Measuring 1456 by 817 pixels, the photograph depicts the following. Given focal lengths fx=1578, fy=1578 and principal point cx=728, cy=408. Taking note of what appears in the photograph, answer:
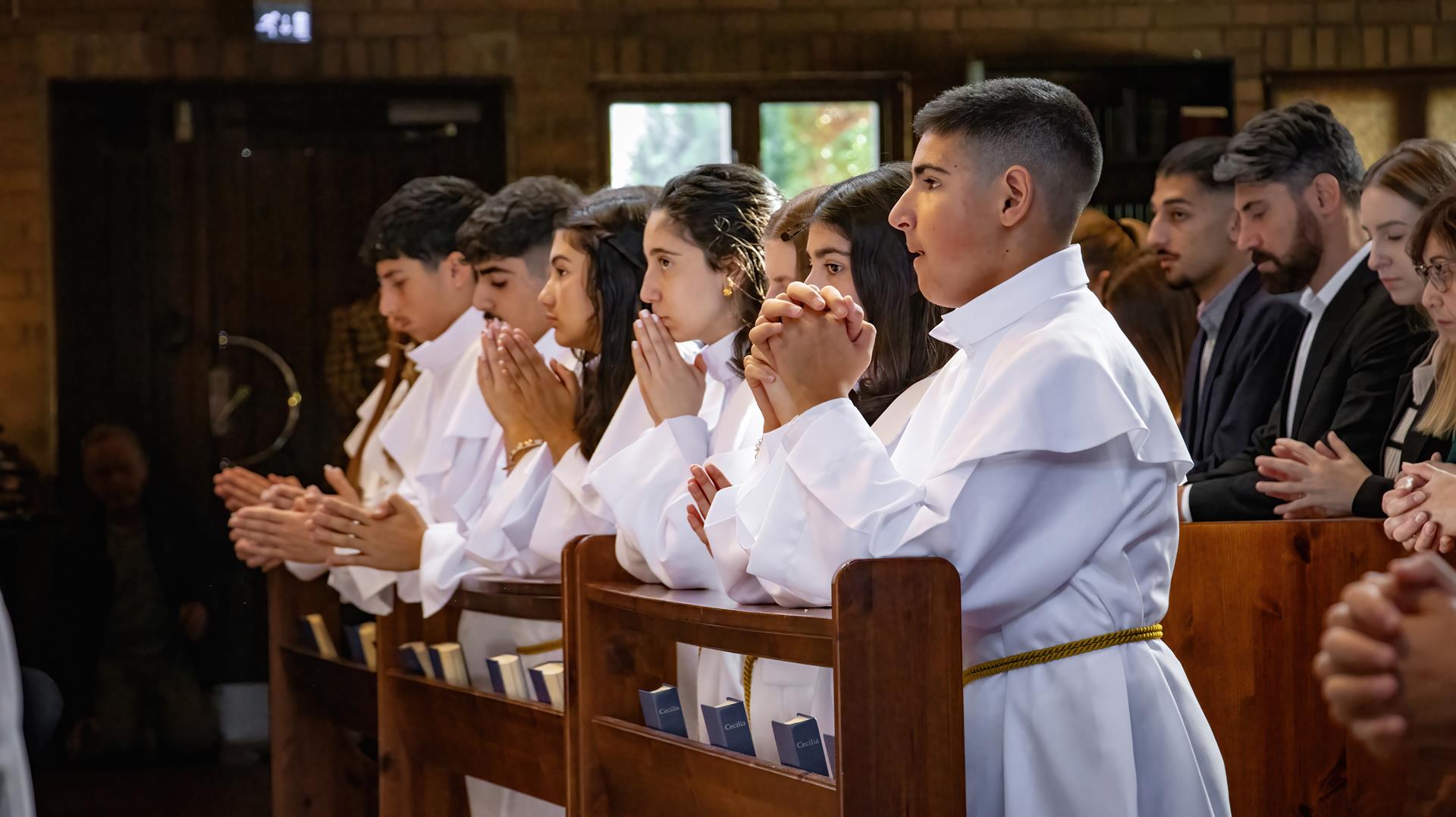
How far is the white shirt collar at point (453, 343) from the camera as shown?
4531 mm

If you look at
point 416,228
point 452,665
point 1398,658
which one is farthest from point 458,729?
point 1398,658

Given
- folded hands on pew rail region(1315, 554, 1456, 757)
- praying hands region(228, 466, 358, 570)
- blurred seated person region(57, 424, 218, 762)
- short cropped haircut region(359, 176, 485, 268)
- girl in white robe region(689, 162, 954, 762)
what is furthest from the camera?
blurred seated person region(57, 424, 218, 762)

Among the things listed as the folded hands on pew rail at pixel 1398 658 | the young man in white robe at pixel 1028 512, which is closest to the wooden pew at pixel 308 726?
the young man in white robe at pixel 1028 512

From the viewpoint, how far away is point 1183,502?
3537 mm

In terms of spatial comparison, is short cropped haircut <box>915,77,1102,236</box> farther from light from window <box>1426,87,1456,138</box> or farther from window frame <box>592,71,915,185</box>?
light from window <box>1426,87,1456,138</box>

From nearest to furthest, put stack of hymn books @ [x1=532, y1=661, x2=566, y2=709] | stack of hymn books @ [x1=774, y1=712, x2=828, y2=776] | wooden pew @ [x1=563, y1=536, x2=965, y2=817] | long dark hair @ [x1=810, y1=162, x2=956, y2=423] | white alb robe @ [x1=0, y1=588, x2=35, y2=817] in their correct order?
white alb robe @ [x1=0, y1=588, x2=35, y2=817] < wooden pew @ [x1=563, y1=536, x2=965, y2=817] < stack of hymn books @ [x1=774, y1=712, x2=828, y2=776] < long dark hair @ [x1=810, y1=162, x2=956, y2=423] < stack of hymn books @ [x1=532, y1=661, x2=566, y2=709]

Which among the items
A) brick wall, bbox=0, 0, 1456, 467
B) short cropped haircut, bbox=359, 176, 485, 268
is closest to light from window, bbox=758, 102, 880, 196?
brick wall, bbox=0, 0, 1456, 467

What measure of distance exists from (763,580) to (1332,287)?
205 centimetres

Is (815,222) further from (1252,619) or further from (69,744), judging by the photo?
(69,744)

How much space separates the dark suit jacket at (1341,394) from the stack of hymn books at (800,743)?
5.17ft

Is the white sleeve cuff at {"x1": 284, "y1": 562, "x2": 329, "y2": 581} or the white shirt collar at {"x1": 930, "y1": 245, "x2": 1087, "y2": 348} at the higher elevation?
the white shirt collar at {"x1": 930, "y1": 245, "x2": 1087, "y2": 348}

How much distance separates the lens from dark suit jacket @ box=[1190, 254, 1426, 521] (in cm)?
337

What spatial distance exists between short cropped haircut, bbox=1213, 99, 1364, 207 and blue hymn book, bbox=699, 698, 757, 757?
228 cm

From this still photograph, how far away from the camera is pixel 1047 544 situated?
2027 millimetres
